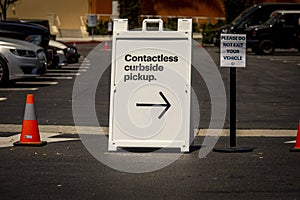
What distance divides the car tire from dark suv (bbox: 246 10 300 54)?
68.4ft

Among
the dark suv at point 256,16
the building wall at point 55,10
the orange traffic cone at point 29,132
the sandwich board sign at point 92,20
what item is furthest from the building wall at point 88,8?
the orange traffic cone at point 29,132

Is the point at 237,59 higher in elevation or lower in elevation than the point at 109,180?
higher

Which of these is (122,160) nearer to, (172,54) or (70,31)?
(172,54)

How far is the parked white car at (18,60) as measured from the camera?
18703 millimetres

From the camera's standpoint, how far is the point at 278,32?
3816 cm

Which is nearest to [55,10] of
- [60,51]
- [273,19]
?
[273,19]

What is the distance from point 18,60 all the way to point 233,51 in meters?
→ 9.82

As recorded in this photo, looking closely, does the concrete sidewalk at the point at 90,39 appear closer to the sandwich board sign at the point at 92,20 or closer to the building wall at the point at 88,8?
the sandwich board sign at the point at 92,20

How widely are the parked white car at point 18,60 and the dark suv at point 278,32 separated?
20.0 m

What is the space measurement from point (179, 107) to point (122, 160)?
0.99 metres

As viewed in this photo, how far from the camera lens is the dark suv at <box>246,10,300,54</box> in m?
38.1

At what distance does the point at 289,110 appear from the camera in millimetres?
15117

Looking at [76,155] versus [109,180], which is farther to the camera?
[76,155]

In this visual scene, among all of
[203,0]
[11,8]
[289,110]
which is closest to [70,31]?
[11,8]
